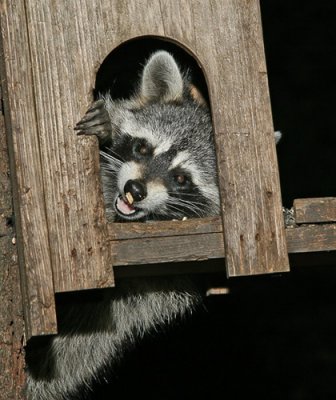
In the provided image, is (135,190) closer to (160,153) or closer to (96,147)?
(160,153)

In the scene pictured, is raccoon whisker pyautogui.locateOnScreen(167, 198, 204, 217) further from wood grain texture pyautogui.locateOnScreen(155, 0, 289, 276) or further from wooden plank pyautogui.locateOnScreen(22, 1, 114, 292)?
wooden plank pyautogui.locateOnScreen(22, 1, 114, 292)

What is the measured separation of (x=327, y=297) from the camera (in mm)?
6352

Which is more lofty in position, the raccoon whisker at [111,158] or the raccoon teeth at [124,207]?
the raccoon whisker at [111,158]

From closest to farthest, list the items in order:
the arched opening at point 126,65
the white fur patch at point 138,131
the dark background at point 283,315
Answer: the white fur patch at point 138,131
the arched opening at point 126,65
the dark background at point 283,315

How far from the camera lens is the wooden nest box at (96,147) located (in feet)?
11.6

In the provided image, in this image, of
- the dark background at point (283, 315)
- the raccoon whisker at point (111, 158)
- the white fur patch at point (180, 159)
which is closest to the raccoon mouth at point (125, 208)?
the raccoon whisker at point (111, 158)

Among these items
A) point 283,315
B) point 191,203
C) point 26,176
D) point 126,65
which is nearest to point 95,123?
Answer: point 26,176

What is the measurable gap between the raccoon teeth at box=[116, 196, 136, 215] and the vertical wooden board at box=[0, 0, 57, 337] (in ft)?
2.69

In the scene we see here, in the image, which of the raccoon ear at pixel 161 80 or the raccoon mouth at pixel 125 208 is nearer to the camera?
the raccoon mouth at pixel 125 208

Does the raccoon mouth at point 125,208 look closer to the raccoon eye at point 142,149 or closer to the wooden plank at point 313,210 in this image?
the raccoon eye at point 142,149

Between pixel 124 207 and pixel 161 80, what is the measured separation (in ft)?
2.42

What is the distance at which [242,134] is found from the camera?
3.82m

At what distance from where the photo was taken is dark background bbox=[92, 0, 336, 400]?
6.23 meters

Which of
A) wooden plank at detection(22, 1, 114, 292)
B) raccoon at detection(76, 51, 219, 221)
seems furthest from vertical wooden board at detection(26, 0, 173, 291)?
raccoon at detection(76, 51, 219, 221)
